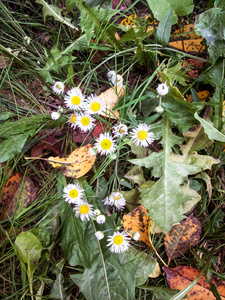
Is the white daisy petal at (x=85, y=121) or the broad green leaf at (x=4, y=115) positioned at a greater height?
the broad green leaf at (x=4, y=115)

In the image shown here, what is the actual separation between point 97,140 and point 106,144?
54 millimetres

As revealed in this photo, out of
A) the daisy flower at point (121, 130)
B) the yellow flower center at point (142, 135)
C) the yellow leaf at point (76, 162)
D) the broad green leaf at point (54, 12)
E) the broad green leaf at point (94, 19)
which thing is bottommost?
the yellow leaf at point (76, 162)

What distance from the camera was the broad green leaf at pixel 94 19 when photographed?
1256mm

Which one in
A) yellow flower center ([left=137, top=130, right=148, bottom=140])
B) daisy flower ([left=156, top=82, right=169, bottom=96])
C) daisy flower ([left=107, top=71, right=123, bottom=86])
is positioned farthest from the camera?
daisy flower ([left=107, top=71, right=123, bottom=86])

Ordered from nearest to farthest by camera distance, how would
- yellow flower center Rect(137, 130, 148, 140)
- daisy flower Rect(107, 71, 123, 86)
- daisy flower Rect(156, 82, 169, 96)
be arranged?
1. daisy flower Rect(156, 82, 169, 96)
2. yellow flower center Rect(137, 130, 148, 140)
3. daisy flower Rect(107, 71, 123, 86)

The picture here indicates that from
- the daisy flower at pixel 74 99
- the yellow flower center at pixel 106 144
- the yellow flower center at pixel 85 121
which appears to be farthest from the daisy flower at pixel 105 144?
the daisy flower at pixel 74 99

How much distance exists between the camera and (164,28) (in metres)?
1.30

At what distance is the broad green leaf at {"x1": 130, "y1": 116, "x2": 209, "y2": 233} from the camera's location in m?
1.27

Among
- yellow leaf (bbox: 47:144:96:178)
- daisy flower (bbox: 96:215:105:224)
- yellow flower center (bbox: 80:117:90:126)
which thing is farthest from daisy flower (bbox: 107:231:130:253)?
yellow flower center (bbox: 80:117:90:126)

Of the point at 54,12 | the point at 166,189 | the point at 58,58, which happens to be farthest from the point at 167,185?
the point at 54,12

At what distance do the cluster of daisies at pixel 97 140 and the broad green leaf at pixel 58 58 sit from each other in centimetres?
9

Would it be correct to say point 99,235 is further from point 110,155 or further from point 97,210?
point 110,155

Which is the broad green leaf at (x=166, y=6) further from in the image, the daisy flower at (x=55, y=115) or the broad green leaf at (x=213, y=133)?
the daisy flower at (x=55, y=115)

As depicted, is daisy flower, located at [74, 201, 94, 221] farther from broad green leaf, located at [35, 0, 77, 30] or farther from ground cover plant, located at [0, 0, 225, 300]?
broad green leaf, located at [35, 0, 77, 30]
